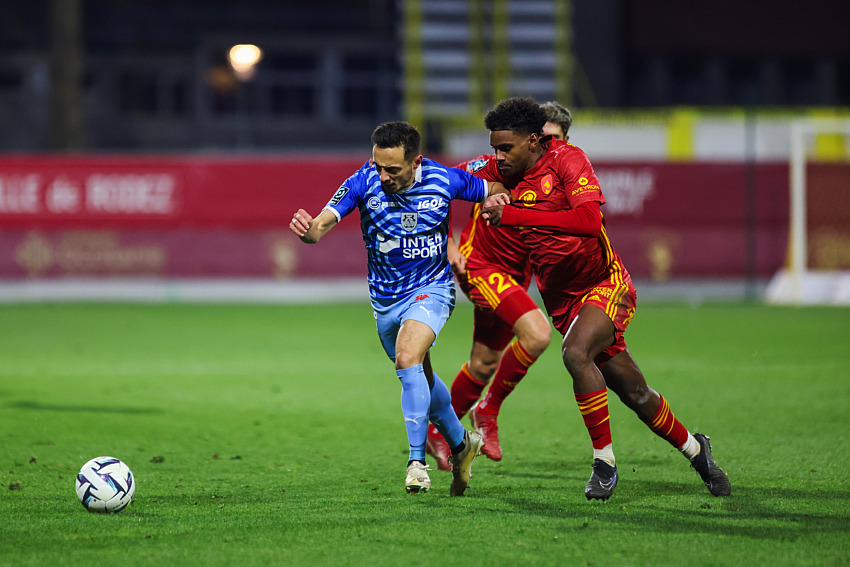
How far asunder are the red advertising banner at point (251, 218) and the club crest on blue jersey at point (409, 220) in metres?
11.6

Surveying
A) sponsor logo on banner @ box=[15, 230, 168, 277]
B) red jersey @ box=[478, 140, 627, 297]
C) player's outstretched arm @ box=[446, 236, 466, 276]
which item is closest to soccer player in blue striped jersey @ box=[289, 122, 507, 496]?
red jersey @ box=[478, 140, 627, 297]

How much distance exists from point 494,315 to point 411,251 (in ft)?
3.35

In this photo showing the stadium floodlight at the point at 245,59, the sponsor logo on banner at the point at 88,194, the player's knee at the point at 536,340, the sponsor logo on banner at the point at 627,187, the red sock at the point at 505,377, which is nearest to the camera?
the player's knee at the point at 536,340

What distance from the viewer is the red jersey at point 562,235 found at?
5109mm

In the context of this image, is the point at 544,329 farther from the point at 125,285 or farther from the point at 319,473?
the point at 125,285

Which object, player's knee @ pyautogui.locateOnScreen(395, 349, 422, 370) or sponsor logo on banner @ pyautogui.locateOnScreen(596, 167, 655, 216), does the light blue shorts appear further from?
sponsor logo on banner @ pyautogui.locateOnScreen(596, 167, 655, 216)

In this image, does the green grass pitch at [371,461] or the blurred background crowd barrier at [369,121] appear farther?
the blurred background crowd barrier at [369,121]

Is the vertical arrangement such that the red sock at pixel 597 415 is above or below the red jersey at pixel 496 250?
below

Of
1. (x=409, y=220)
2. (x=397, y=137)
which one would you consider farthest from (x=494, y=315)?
(x=397, y=137)

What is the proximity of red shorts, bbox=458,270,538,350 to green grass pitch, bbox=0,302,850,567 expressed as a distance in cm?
68

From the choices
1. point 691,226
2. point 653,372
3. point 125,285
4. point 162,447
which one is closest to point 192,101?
point 125,285

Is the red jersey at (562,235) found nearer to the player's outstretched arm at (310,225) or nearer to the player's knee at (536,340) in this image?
the player's knee at (536,340)

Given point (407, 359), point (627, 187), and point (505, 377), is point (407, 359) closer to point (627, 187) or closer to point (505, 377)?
point (505, 377)

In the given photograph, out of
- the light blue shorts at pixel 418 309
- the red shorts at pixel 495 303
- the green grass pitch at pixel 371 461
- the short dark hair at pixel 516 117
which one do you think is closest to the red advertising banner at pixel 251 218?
the green grass pitch at pixel 371 461
